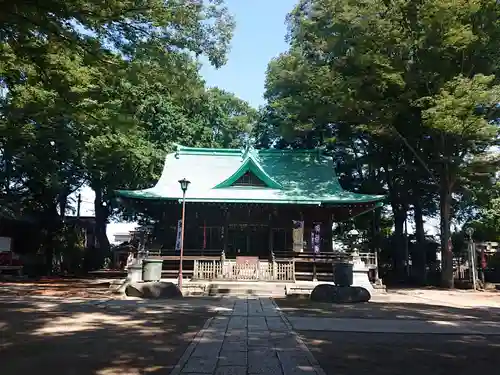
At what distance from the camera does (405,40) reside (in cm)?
2227

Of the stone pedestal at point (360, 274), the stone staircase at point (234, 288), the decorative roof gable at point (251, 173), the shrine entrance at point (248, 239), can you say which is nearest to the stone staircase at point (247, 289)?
the stone staircase at point (234, 288)

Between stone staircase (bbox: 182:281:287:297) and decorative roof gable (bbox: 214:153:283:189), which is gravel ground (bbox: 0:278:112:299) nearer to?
stone staircase (bbox: 182:281:287:297)

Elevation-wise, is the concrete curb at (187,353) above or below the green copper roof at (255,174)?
below

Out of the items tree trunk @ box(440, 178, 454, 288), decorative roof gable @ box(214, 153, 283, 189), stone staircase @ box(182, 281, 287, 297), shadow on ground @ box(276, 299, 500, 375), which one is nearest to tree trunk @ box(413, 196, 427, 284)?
tree trunk @ box(440, 178, 454, 288)

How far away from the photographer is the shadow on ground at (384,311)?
37.0 ft

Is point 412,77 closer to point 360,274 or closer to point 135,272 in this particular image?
point 360,274

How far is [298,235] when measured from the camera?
24.2 m

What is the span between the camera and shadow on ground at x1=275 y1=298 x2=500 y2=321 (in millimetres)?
11289

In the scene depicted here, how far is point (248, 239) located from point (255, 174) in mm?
3383

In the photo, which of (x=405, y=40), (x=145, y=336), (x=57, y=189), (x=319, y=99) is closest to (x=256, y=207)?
(x=319, y=99)

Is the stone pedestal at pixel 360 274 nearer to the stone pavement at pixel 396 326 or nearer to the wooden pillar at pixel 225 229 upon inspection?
the wooden pillar at pixel 225 229

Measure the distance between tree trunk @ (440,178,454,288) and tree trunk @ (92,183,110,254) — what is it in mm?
22547

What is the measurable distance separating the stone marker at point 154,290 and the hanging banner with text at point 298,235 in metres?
9.85

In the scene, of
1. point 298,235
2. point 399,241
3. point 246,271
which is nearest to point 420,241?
point 399,241
